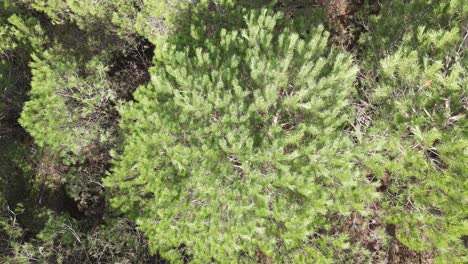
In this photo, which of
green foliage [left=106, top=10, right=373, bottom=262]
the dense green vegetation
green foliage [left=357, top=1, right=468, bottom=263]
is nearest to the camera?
green foliage [left=106, top=10, right=373, bottom=262]

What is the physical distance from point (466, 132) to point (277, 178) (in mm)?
3602

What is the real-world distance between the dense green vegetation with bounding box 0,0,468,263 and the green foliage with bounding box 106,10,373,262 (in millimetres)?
30

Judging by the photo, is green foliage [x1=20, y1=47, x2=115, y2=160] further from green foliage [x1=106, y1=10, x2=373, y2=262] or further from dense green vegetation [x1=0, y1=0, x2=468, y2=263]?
green foliage [x1=106, y1=10, x2=373, y2=262]

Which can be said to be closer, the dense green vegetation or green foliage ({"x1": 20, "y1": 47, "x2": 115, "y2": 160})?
the dense green vegetation

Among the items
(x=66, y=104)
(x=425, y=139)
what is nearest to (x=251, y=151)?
(x=425, y=139)

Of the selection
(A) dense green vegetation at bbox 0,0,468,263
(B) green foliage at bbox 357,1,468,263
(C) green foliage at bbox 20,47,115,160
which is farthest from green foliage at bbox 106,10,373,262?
(C) green foliage at bbox 20,47,115,160

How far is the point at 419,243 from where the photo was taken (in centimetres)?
728

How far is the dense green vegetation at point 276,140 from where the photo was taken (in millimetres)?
6711

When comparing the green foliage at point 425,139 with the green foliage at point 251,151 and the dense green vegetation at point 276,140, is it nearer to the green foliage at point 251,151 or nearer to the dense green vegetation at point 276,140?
the dense green vegetation at point 276,140

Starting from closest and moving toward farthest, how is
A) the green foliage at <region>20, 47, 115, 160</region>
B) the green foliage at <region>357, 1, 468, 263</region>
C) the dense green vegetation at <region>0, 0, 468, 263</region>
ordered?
the dense green vegetation at <region>0, 0, 468, 263</region>, the green foliage at <region>357, 1, 468, 263</region>, the green foliage at <region>20, 47, 115, 160</region>

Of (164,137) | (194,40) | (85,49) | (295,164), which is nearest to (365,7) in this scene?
(194,40)

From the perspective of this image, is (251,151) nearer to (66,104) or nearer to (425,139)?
(425,139)

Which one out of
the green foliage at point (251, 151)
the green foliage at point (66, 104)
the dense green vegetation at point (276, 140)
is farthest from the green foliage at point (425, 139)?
the green foliage at point (66, 104)

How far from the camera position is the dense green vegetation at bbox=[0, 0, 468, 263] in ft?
22.0
